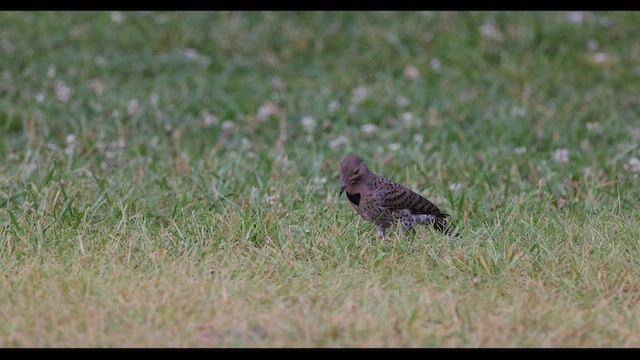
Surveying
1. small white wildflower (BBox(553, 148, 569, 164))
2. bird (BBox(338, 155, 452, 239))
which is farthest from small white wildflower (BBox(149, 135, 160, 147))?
small white wildflower (BBox(553, 148, 569, 164))

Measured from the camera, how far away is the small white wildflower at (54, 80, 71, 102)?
9.45 metres

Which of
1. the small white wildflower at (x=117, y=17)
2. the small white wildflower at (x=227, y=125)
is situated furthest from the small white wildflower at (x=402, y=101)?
the small white wildflower at (x=117, y=17)

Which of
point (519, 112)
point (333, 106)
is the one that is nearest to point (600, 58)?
point (519, 112)

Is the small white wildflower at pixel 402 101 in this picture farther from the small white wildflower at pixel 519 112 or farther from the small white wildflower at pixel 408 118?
the small white wildflower at pixel 519 112

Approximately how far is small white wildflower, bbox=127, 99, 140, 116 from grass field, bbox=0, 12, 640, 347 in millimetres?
18

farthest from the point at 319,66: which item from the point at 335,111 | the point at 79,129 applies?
the point at 79,129

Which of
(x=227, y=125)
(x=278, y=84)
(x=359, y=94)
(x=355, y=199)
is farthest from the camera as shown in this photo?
(x=278, y=84)

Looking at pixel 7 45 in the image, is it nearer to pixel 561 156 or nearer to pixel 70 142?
pixel 70 142

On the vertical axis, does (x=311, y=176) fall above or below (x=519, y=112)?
below

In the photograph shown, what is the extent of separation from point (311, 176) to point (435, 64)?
3.71 metres

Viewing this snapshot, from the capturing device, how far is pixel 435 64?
426 inches

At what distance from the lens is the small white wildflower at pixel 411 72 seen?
10586 millimetres
